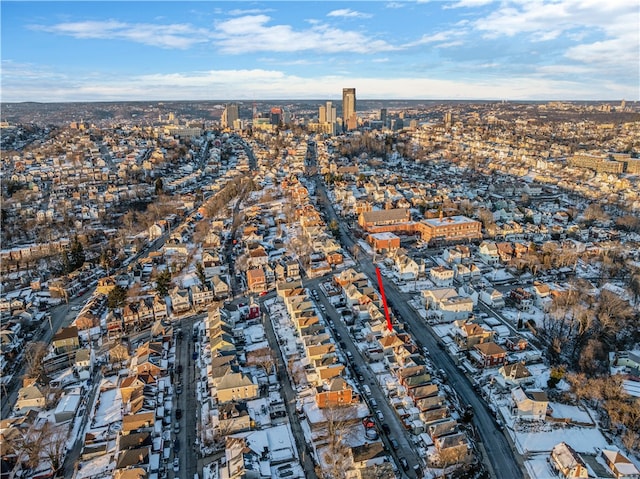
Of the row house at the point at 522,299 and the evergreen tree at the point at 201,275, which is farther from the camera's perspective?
the evergreen tree at the point at 201,275

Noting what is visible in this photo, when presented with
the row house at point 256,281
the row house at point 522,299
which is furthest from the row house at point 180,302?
the row house at point 522,299

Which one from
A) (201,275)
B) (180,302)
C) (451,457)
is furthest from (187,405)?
(201,275)

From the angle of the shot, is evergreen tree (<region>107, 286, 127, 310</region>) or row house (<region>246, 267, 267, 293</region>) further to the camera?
row house (<region>246, 267, 267, 293</region>)

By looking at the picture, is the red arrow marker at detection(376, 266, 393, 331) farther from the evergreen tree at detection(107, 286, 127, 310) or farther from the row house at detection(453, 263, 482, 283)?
the evergreen tree at detection(107, 286, 127, 310)

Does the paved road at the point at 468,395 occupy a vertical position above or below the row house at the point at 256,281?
below

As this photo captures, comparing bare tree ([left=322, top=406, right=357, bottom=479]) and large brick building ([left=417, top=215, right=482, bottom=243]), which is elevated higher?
large brick building ([left=417, top=215, right=482, bottom=243])

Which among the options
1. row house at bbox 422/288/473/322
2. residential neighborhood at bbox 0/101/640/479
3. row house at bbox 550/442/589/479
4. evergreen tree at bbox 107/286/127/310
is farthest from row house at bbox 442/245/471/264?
evergreen tree at bbox 107/286/127/310

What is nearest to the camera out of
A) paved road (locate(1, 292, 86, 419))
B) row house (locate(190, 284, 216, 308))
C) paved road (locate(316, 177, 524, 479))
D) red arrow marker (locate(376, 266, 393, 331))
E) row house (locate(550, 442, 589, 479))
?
row house (locate(550, 442, 589, 479))

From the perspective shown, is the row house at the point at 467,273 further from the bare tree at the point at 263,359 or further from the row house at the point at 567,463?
the row house at the point at 567,463

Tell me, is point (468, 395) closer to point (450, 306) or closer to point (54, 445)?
point (450, 306)
